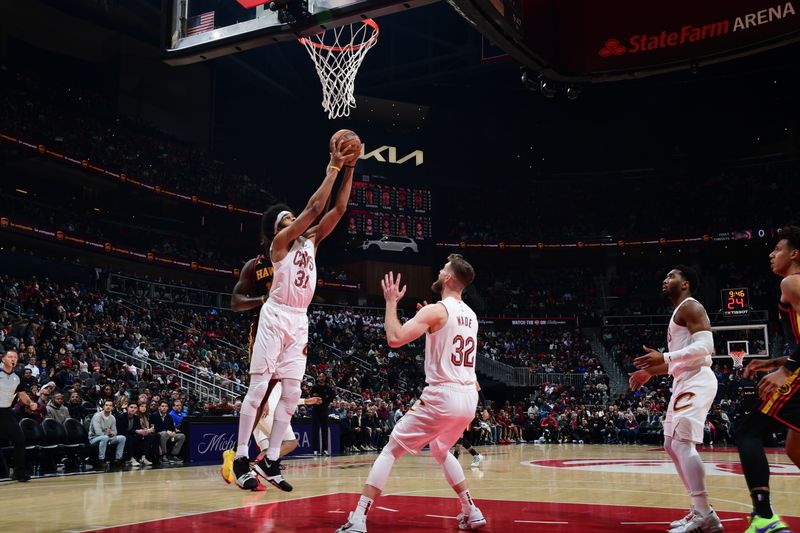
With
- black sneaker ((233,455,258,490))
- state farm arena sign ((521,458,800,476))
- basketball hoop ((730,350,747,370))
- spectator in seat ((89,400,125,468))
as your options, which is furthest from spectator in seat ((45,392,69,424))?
basketball hoop ((730,350,747,370))

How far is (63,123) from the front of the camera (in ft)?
88.5

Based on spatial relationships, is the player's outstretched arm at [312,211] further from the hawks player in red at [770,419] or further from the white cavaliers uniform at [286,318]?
the hawks player in red at [770,419]

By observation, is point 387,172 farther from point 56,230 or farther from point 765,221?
point 765,221

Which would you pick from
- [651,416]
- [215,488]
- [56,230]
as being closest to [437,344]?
[215,488]

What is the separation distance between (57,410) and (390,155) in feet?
77.6

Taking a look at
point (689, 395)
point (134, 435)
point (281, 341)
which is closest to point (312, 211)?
point (281, 341)

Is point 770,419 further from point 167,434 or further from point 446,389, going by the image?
point 167,434

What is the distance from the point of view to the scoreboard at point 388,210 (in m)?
31.7

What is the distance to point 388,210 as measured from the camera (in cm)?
3219

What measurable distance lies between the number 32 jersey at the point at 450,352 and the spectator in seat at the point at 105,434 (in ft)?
28.2

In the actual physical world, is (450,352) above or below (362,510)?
above

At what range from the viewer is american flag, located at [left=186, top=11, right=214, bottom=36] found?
8063mm

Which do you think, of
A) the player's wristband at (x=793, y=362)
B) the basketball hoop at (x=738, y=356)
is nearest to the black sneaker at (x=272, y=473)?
the player's wristband at (x=793, y=362)

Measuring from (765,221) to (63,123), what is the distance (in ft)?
99.0
